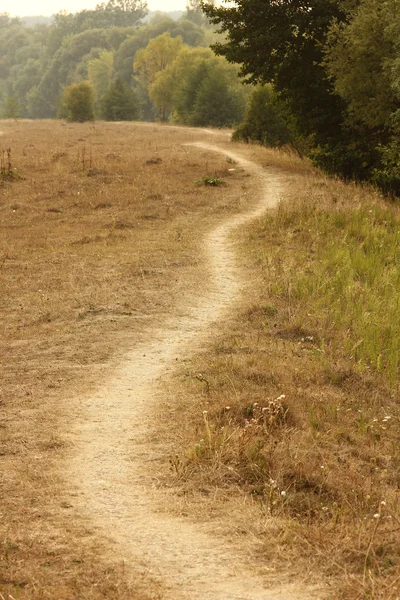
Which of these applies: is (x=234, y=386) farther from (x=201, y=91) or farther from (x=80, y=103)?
(x=80, y=103)

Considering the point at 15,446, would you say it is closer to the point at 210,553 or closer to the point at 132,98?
the point at 210,553

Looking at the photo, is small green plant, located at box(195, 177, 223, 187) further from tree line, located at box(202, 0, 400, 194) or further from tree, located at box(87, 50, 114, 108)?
tree, located at box(87, 50, 114, 108)

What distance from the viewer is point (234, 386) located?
7547 millimetres

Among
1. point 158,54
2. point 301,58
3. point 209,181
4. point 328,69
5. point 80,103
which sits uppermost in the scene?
point 158,54

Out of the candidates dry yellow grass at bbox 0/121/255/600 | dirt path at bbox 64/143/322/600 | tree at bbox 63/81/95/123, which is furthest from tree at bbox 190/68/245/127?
dirt path at bbox 64/143/322/600

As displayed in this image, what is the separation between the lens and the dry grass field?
4.84 m

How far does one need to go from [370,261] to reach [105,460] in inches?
304

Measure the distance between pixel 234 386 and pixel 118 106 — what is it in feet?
Answer: 218

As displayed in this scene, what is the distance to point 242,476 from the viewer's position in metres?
5.90

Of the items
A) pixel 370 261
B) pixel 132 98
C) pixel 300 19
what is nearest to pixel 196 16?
pixel 132 98

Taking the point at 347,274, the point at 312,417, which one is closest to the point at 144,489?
the point at 312,417

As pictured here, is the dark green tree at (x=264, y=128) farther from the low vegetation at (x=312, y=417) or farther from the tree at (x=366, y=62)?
the low vegetation at (x=312, y=417)

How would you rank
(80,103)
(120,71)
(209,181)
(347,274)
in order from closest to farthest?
(347,274) < (209,181) < (80,103) < (120,71)

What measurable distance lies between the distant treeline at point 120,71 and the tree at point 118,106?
0.33 feet
